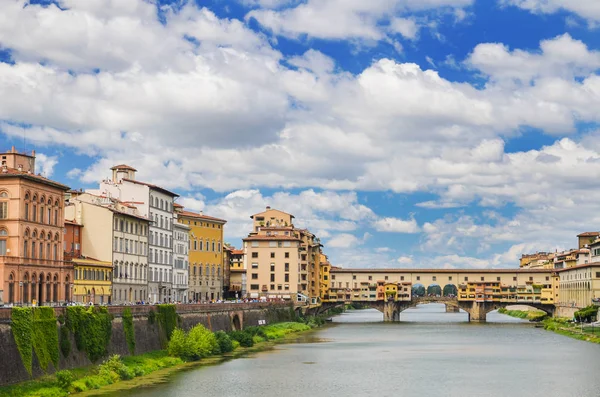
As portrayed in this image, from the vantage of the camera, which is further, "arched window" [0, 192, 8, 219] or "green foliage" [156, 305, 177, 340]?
"arched window" [0, 192, 8, 219]

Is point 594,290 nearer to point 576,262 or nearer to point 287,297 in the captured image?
point 576,262

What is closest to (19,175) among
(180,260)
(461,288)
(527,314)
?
(180,260)

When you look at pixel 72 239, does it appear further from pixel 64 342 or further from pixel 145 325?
pixel 64 342

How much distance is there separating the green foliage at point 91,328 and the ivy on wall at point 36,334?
2817 millimetres

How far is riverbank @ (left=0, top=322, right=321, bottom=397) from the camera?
4247 cm

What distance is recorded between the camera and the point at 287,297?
443ft

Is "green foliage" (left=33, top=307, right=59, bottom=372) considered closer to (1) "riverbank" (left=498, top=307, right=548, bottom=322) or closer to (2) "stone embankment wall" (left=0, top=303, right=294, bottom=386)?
(2) "stone embankment wall" (left=0, top=303, right=294, bottom=386)

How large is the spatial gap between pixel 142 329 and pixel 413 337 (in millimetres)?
44909

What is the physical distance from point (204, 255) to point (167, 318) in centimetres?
5799

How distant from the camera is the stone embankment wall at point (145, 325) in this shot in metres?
41.6

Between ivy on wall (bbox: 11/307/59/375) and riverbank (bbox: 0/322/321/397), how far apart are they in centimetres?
103

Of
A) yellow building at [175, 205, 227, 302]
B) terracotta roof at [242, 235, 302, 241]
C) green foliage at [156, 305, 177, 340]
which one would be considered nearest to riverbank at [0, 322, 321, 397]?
green foliage at [156, 305, 177, 340]

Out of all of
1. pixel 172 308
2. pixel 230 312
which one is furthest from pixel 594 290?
pixel 172 308

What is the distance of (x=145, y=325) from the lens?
62.3 m
